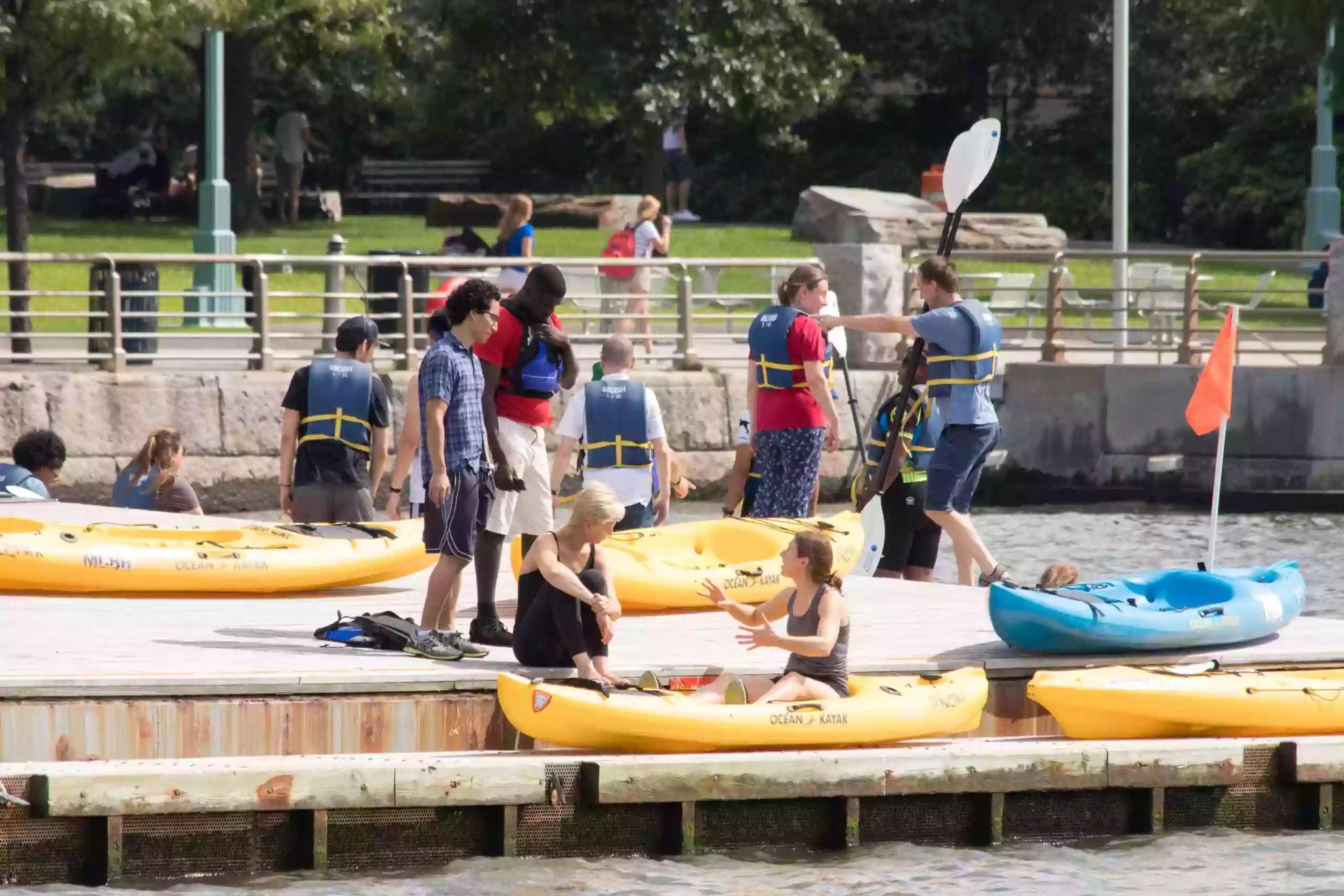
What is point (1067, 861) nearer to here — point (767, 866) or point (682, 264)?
point (767, 866)

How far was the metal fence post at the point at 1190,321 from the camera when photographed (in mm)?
21047

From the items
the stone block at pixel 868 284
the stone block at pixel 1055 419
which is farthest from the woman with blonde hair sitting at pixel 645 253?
the stone block at pixel 1055 419

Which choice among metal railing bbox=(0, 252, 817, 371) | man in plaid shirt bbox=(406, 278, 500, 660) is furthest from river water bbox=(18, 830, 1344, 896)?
metal railing bbox=(0, 252, 817, 371)

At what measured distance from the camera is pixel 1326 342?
70.4 feet

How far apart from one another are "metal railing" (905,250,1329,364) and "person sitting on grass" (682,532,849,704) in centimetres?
1177

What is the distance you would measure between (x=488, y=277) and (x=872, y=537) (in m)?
8.21

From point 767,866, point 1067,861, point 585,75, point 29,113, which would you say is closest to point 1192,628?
point 1067,861

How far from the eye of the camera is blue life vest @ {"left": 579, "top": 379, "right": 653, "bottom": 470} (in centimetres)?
1175

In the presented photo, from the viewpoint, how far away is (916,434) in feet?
40.7

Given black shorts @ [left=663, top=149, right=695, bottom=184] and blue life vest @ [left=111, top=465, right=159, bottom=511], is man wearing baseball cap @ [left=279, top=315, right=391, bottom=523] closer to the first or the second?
blue life vest @ [left=111, top=465, right=159, bottom=511]

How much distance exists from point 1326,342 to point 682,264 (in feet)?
20.0

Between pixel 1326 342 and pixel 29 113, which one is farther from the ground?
pixel 29 113

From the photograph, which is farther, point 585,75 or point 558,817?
point 585,75

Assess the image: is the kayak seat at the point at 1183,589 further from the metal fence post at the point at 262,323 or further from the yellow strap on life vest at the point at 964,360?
the metal fence post at the point at 262,323
